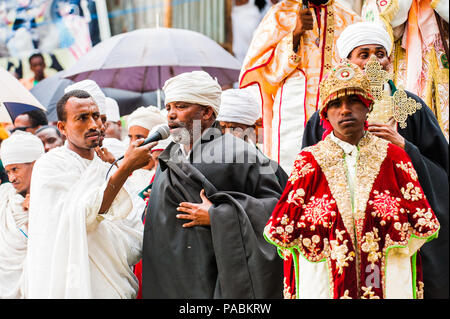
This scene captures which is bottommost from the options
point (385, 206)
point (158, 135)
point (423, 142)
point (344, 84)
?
point (385, 206)

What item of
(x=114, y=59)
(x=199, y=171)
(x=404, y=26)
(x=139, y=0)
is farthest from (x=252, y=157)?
(x=139, y=0)

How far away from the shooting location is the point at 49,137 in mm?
8938

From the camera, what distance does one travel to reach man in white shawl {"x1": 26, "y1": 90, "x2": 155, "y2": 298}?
5.69 metres

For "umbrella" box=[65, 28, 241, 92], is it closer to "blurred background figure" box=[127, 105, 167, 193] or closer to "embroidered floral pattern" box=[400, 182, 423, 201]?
"blurred background figure" box=[127, 105, 167, 193]

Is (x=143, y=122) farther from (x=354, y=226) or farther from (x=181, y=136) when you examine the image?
(x=354, y=226)

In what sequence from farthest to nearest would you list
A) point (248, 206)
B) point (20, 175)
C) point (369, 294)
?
1. point (20, 175)
2. point (248, 206)
3. point (369, 294)

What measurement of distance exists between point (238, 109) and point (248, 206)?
1898 millimetres

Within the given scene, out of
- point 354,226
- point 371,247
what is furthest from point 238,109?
point 371,247

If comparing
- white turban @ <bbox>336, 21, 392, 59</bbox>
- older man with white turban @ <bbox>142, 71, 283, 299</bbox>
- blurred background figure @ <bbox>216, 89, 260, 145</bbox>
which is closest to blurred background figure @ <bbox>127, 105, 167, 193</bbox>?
blurred background figure @ <bbox>216, 89, 260, 145</bbox>

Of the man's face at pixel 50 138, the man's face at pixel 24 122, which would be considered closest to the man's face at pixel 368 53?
the man's face at pixel 50 138

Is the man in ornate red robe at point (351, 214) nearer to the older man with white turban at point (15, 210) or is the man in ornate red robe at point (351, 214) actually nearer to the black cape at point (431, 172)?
the black cape at point (431, 172)

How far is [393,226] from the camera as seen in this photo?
478cm

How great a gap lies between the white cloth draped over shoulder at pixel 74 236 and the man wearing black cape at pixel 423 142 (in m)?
1.58

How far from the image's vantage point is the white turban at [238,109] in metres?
7.60
